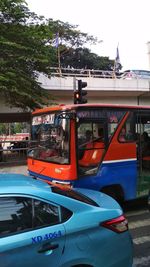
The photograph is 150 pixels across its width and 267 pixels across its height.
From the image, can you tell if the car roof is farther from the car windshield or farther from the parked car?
the parked car

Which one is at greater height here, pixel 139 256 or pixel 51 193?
pixel 51 193

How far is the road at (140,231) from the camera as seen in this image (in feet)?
18.2

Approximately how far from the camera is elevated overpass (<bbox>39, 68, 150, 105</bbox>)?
2678cm

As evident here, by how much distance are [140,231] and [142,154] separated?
2.26m

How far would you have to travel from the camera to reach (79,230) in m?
3.71

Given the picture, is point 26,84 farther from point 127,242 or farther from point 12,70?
point 127,242

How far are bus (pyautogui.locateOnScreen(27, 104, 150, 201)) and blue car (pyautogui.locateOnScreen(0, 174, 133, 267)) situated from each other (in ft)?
11.4

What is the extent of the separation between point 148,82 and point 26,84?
17.7 metres

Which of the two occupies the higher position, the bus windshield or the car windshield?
the bus windshield

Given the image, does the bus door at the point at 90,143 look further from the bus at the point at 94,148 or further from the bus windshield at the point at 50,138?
the bus windshield at the point at 50,138

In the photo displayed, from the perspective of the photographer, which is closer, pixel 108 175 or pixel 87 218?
pixel 87 218

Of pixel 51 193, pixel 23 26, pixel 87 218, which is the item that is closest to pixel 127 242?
pixel 87 218

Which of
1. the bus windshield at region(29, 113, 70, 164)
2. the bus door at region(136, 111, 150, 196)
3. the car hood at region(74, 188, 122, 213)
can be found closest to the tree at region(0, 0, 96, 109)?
the bus windshield at region(29, 113, 70, 164)

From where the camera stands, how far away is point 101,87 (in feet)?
95.8
